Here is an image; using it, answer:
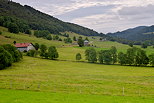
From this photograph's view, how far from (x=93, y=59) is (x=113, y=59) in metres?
13.1

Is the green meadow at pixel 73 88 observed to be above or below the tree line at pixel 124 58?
below

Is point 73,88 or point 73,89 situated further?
point 73,88

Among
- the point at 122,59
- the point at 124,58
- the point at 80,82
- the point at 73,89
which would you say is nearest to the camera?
the point at 73,89

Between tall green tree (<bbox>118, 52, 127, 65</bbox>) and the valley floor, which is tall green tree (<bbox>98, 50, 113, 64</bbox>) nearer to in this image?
tall green tree (<bbox>118, 52, 127, 65</bbox>)

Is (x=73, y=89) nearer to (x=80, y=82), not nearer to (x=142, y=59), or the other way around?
(x=80, y=82)

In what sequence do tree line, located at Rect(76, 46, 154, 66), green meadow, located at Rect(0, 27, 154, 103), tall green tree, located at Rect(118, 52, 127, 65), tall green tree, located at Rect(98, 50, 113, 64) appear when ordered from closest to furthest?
green meadow, located at Rect(0, 27, 154, 103), tree line, located at Rect(76, 46, 154, 66), tall green tree, located at Rect(118, 52, 127, 65), tall green tree, located at Rect(98, 50, 113, 64)

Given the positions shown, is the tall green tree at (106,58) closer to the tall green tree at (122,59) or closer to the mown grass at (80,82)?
the tall green tree at (122,59)

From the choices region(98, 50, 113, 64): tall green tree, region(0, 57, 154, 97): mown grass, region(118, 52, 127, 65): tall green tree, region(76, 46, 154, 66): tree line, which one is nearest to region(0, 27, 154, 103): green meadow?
region(0, 57, 154, 97): mown grass

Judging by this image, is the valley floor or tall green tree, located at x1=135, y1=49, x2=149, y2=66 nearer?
the valley floor

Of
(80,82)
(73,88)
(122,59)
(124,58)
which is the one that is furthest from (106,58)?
(73,88)

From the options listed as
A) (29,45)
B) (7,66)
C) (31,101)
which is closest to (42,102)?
(31,101)

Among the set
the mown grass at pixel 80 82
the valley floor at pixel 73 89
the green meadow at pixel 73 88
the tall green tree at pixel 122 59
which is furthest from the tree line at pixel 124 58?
the valley floor at pixel 73 89

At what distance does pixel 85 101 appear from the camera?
24.5 meters

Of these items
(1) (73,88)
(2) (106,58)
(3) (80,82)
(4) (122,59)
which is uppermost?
(2) (106,58)
